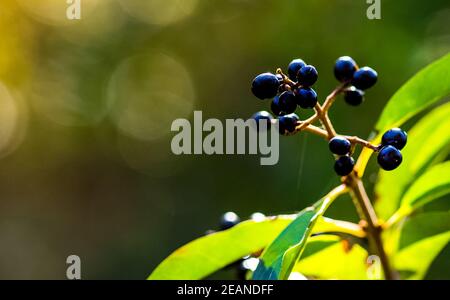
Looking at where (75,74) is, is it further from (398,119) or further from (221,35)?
(398,119)

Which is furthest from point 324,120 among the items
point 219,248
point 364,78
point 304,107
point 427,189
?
point 219,248

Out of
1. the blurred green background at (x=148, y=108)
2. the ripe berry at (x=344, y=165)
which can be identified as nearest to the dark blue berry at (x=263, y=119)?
the ripe berry at (x=344, y=165)

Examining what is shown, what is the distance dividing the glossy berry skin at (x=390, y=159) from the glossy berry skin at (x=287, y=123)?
18 centimetres

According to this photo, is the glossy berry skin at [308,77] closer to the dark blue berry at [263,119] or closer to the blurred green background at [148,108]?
the dark blue berry at [263,119]

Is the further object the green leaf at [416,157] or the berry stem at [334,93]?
the green leaf at [416,157]

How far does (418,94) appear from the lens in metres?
1.44

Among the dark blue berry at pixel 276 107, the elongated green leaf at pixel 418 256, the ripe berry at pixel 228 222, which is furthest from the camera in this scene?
the ripe berry at pixel 228 222

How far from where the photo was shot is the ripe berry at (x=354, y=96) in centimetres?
141

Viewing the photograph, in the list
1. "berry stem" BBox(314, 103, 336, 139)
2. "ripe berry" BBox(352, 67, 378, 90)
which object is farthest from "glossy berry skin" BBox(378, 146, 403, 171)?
"ripe berry" BBox(352, 67, 378, 90)

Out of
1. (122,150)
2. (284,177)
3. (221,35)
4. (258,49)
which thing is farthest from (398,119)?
(122,150)

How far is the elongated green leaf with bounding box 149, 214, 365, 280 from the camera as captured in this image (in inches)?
55.7

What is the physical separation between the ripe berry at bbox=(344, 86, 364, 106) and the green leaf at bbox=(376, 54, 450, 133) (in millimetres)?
78

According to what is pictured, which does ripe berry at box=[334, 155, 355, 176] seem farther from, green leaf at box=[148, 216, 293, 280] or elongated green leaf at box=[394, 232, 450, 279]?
elongated green leaf at box=[394, 232, 450, 279]

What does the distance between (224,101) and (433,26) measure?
164 cm
